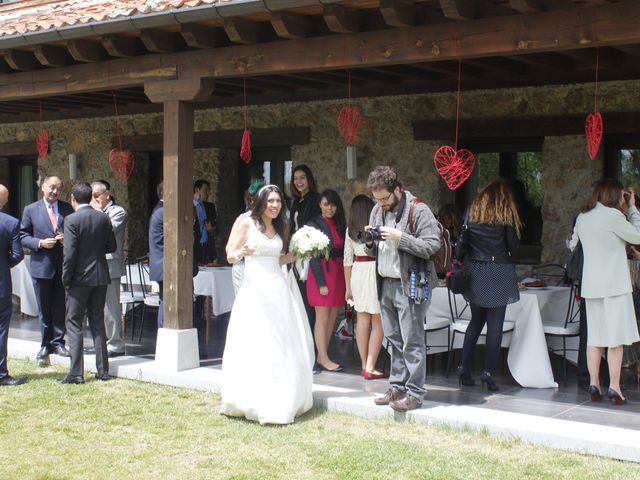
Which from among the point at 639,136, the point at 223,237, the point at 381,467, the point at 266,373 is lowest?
the point at 381,467

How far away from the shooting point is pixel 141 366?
7406mm

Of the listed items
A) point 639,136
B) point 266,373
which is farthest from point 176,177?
point 639,136

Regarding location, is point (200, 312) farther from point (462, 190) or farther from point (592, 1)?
point (592, 1)

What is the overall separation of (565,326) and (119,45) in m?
4.46

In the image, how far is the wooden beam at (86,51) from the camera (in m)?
7.38

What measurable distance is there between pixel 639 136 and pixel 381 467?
215 inches

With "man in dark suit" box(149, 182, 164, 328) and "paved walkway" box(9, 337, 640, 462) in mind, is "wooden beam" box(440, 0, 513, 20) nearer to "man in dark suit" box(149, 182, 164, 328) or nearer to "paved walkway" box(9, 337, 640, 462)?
"paved walkway" box(9, 337, 640, 462)

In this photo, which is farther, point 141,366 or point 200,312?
point 200,312

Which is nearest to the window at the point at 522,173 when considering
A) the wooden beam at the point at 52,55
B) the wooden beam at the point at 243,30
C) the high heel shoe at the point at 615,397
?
the high heel shoe at the point at 615,397

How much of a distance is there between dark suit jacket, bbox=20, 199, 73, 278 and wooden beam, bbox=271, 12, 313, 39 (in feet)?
9.55

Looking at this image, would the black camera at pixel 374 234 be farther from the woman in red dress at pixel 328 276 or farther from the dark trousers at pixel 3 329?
the dark trousers at pixel 3 329

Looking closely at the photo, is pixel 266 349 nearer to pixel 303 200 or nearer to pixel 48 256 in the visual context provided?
pixel 303 200

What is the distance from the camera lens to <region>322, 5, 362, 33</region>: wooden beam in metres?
5.92

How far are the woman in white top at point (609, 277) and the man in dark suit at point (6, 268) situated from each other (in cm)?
453
